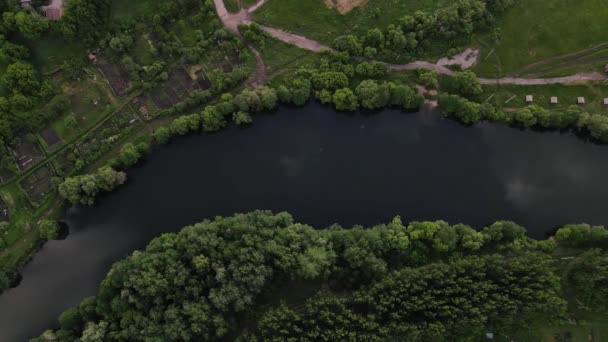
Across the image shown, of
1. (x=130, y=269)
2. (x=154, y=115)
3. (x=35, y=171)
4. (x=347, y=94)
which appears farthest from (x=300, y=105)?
(x=35, y=171)

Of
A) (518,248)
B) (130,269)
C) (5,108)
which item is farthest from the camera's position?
(5,108)

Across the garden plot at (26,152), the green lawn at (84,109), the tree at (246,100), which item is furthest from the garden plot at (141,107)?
the garden plot at (26,152)

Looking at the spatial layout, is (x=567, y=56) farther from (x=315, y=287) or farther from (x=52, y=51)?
(x=52, y=51)

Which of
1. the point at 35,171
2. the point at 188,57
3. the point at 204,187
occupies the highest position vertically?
the point at 188,57

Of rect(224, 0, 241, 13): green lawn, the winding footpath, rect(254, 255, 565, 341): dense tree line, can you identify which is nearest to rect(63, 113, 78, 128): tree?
the winding footpath

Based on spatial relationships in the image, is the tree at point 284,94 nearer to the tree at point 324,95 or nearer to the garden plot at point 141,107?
the tree at point 324,95

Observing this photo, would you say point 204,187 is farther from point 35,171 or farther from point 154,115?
point 35,171

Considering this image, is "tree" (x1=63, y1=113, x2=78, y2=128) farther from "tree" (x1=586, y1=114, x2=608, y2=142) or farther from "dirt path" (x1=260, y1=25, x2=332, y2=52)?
"tree" (x1=586, y1=114, x2=608, y2=142)

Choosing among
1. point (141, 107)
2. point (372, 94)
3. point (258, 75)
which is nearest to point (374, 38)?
point (372, 94)
